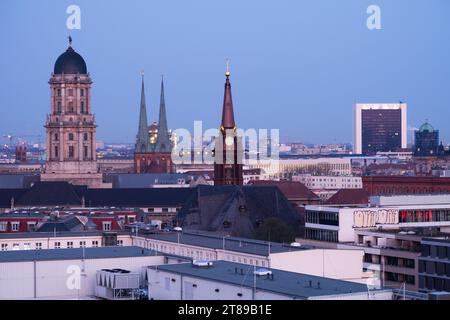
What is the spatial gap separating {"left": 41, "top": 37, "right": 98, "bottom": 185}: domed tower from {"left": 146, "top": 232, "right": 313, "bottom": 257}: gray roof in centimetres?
5743

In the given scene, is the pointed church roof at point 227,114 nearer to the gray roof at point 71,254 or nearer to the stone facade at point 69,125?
the stone facade at point 69,125

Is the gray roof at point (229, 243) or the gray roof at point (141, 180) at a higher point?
the gray roof at point (141, 180)

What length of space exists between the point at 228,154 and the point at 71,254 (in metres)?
44.9

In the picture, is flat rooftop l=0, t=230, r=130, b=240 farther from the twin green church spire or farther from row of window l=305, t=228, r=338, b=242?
the twin green church spire

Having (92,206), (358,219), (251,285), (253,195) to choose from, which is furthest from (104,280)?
(92,206)

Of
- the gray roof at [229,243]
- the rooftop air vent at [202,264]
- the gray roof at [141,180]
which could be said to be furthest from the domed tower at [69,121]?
the rooftop air vent at [202,264]

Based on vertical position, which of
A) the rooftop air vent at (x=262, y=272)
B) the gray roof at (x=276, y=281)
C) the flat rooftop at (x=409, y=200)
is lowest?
the gray roof at (x=276, y=281)

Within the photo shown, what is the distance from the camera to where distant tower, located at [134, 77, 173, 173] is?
152 metres

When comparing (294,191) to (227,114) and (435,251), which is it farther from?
(435,251)

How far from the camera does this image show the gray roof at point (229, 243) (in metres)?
52.7

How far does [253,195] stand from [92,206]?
24575mm

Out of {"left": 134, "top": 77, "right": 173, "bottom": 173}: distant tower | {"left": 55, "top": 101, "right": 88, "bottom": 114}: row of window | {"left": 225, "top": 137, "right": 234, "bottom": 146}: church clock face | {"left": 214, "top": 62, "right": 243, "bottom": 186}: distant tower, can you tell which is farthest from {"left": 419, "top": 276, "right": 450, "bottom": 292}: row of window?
{"left": 134, "top": 77, "right": 173, "bottom": 173}: distant tower

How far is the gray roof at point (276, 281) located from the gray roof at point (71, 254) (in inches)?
231
